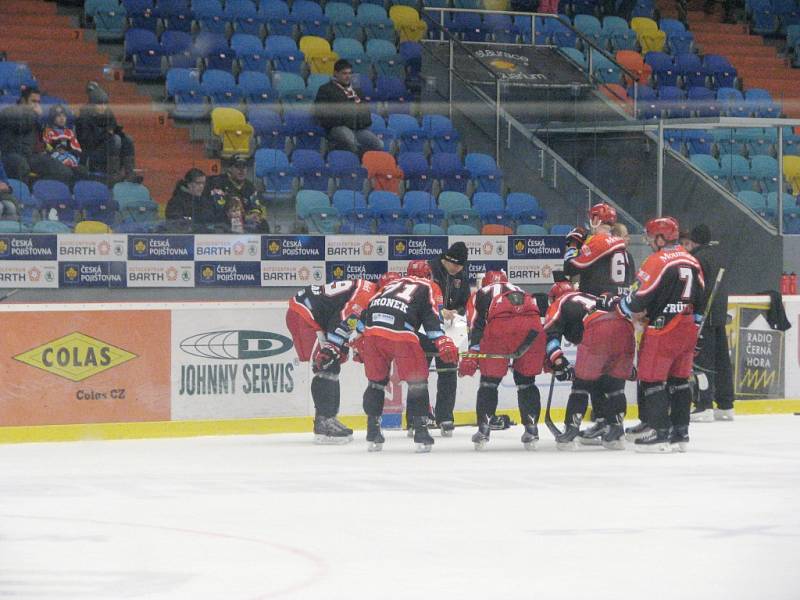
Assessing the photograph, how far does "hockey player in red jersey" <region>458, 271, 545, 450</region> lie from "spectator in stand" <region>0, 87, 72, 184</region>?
4711mm

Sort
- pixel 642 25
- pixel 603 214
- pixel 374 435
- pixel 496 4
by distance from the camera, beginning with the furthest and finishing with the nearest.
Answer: pixel 642 25 → pixel 496 4 → pixel 603 214 → pixel 374 435

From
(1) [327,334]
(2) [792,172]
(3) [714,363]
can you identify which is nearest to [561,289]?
(1) [327,334]

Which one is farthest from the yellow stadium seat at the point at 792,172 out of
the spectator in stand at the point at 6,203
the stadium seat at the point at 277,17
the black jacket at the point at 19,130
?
the spectator in stand at the point at 6,203

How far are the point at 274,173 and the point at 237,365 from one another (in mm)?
3655

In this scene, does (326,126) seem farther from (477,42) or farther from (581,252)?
(581,252)

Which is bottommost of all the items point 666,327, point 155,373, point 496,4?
point 155,373

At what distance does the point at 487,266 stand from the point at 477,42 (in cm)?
536

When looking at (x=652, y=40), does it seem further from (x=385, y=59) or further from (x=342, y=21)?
(x=342, y=21)

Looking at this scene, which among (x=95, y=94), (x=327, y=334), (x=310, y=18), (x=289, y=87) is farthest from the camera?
(x=310, y=18)

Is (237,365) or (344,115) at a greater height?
(344,115)

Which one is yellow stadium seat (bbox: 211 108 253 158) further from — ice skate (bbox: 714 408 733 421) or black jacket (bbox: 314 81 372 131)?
ice skate (bbox: 714 408 733 421)

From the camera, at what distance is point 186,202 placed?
15156 millimetres

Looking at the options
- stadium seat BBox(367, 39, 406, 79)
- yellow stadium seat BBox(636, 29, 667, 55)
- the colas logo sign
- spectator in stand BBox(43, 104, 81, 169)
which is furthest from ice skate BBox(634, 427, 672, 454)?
yellow stadium seat BBox(636, 29, 667, 55)

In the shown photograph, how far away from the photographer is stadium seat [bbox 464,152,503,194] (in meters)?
18.2
